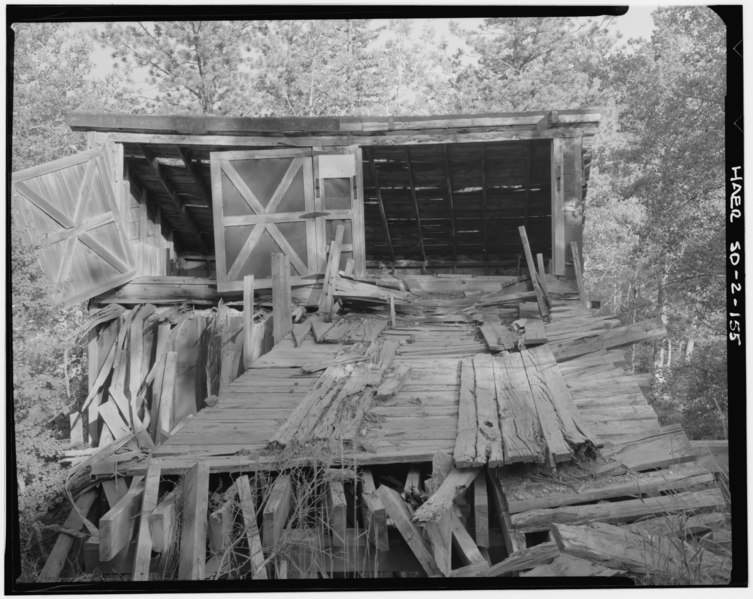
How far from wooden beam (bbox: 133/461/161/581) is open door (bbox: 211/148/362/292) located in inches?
300

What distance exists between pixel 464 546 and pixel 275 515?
3.81 ft

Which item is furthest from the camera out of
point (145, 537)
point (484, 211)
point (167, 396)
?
point (484, 211)

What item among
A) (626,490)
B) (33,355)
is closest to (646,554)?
(626,490)

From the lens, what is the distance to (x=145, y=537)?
153 inches

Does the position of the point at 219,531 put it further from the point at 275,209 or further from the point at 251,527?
the point at 275,209

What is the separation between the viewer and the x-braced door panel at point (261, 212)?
466 inches

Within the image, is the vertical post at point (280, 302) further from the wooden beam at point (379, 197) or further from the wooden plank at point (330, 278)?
the wooden beam at point (379, 197)

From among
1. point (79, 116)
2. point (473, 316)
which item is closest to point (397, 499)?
point (473, 316)

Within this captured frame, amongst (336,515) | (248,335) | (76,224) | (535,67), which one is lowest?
(336,515)

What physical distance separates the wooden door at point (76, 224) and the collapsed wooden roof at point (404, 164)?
51.3 inches

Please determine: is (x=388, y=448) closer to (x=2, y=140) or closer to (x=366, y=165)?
(x=2, y=140)

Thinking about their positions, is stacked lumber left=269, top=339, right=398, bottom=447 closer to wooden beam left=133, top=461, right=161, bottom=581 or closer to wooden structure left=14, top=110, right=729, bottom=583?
wooden structure left=14, top=110, right=729, bottom=583

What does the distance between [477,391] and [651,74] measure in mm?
13433

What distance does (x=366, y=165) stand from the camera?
1369 centimetres
